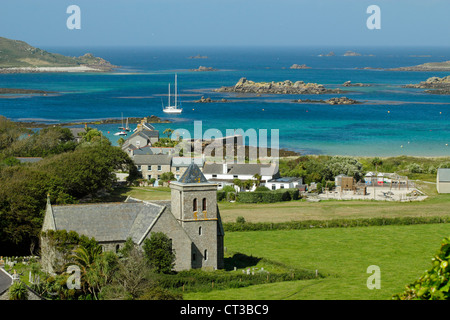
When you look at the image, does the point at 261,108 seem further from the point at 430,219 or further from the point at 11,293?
the point at 11,293

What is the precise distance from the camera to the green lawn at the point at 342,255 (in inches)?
1308

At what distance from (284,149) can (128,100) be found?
8901 cm

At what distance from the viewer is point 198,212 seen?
38062 mm

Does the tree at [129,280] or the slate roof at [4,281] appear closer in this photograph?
the slate roof at [4,281]

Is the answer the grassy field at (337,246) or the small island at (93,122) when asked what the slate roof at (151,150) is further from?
the small island at (93,122)

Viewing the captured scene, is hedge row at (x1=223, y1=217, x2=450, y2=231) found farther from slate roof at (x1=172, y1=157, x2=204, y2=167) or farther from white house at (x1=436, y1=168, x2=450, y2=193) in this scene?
slate roof at (x1=172, y1=157, x2=204, y2=167)

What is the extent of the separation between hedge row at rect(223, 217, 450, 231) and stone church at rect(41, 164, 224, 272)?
1409 cm

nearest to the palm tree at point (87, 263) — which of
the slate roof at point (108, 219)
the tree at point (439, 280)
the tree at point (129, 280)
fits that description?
the tree at point (129, 280)

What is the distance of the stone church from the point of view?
120 feet

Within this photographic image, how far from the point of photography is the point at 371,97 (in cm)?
19612

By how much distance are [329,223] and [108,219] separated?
72.7 ft

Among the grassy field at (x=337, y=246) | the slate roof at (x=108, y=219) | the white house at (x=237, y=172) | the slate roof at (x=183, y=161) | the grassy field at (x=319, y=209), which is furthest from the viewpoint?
the slate roof at (x=183, y=161)

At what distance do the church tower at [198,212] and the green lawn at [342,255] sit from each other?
4604mm
